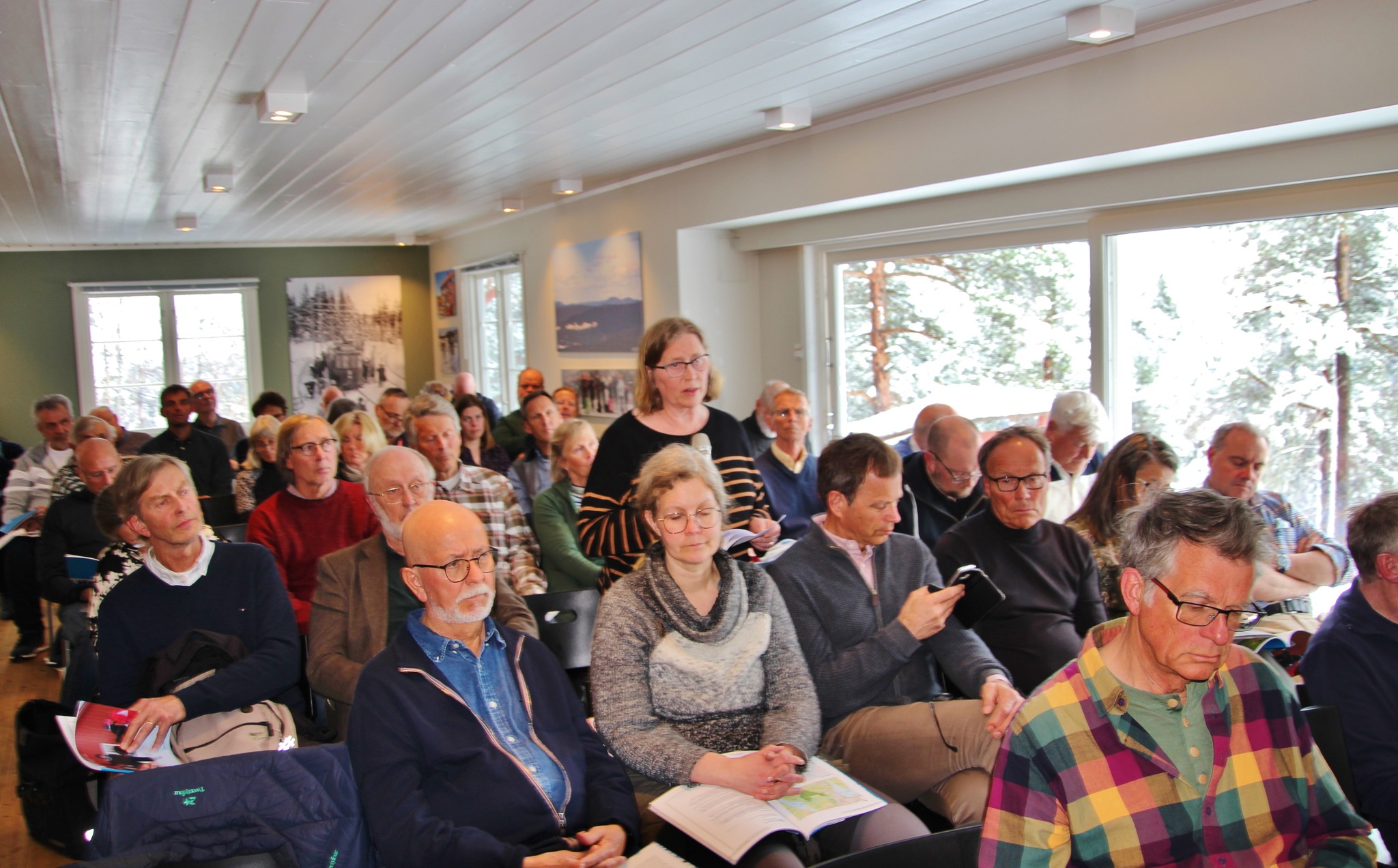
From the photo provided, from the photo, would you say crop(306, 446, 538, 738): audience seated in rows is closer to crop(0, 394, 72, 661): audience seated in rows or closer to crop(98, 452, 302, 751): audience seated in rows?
crop(98, 452, 302, 751): audience seated in rows

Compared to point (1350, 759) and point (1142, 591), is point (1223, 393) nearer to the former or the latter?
point (1350, 759)

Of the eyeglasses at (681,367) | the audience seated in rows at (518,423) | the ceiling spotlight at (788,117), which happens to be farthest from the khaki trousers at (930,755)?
the audience seated in rows at (518,423)

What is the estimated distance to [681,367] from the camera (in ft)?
9.56

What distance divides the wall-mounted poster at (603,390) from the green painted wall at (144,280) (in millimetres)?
4235

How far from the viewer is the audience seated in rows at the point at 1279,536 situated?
3.19 metres

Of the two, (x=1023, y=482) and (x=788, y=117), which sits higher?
(x=788, y=117)

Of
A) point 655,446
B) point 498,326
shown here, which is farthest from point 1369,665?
point 498,326

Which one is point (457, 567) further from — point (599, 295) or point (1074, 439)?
point (599, 295)

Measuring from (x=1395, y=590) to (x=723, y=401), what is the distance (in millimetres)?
5083

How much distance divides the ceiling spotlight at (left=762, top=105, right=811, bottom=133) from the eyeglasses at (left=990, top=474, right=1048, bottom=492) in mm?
2459

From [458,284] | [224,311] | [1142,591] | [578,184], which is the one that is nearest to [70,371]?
[224,311]

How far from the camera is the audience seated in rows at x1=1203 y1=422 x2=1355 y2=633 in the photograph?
319 centimetres

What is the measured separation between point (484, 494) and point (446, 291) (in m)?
7.63

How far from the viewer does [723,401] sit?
6.95 m
